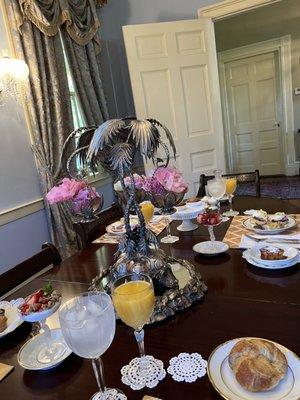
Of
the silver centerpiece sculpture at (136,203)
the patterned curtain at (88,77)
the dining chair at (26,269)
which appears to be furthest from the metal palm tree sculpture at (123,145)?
the patterned curtain at (88,77)

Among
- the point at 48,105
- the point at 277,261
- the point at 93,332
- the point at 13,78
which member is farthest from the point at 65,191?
the point at 48,105

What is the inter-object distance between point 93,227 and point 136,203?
2.63 ft

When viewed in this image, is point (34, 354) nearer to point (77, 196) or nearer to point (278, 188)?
point (77, 196)

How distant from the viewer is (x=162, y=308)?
2.83ft

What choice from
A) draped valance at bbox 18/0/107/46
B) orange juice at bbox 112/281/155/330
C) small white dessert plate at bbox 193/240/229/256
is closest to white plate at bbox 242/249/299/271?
small white dessert plate at bbox 193/240/229/256

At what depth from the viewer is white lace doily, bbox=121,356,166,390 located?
642 millimetres

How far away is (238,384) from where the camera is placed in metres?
Answer: 0.59

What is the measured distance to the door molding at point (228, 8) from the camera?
2.95 m

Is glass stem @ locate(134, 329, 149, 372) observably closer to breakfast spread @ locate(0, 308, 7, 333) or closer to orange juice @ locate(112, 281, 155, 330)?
orange juice @ locate(112, 281, 155, 330)

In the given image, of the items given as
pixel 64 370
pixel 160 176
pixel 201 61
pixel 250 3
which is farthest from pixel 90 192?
pixel 250 3

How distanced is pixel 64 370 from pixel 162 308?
290 millimetres

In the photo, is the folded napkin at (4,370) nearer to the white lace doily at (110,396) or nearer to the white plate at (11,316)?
the white plate at (11,316)

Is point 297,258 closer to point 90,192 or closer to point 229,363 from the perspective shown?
point 229,363

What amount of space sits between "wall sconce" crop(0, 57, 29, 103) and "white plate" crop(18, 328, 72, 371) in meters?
2.11
